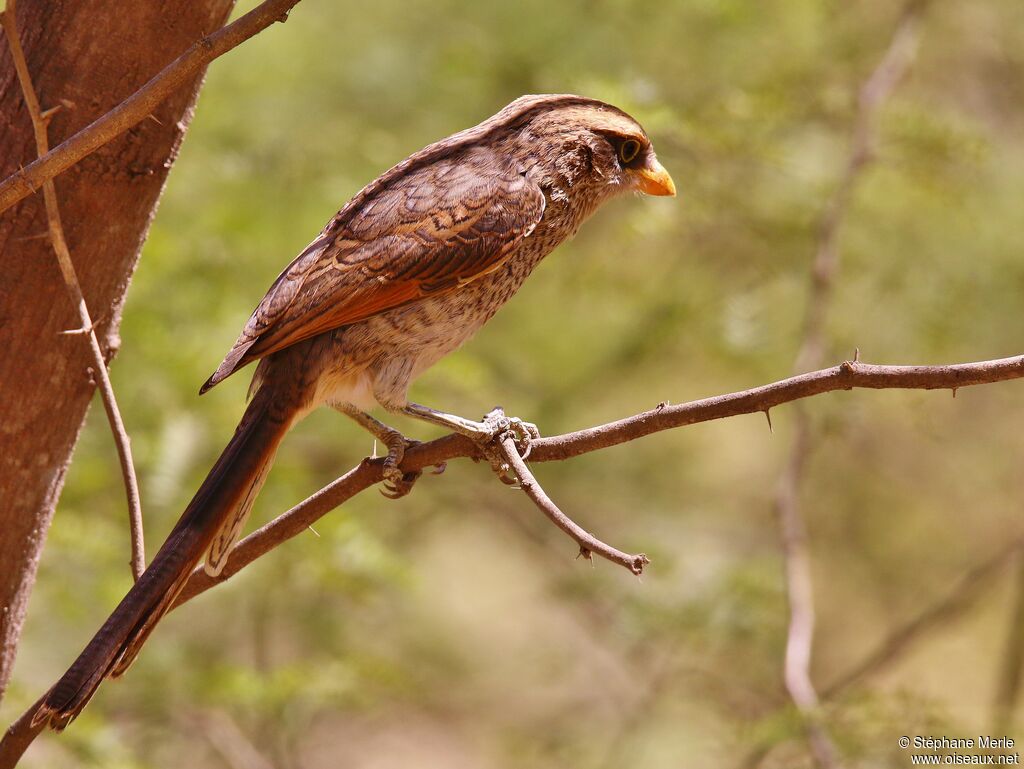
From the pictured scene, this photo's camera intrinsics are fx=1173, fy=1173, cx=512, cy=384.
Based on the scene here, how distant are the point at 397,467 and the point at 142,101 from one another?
0.89 meters

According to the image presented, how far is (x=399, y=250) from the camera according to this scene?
2.86 m

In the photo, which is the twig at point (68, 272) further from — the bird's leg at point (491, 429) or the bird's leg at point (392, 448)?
the bird's leg at point (491, 429)

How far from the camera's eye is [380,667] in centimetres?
497

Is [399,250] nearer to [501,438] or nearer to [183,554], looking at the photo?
[501,438]

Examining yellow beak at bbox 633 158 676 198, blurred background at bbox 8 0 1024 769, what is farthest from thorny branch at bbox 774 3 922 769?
yellow beak at bbox 633 158 676 198

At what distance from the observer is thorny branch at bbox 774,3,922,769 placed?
3863mm

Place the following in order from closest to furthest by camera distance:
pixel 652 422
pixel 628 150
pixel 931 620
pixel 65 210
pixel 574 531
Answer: pixel 574 531, pixel 652 422, pixel 65 210, pixel 628 150, pixel 931 620

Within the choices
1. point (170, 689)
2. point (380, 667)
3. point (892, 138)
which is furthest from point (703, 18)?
point (170, 689)

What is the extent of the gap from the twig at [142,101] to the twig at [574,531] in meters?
0.89

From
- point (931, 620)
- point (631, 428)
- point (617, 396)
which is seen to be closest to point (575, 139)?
point (631, 428)

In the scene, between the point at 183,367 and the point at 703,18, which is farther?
the point at 703,18

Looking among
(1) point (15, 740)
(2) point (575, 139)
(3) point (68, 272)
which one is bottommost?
(1) point (15, 740)

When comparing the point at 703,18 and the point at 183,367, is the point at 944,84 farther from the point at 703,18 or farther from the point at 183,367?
the point at 183,367

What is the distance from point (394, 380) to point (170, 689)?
8.36ft
